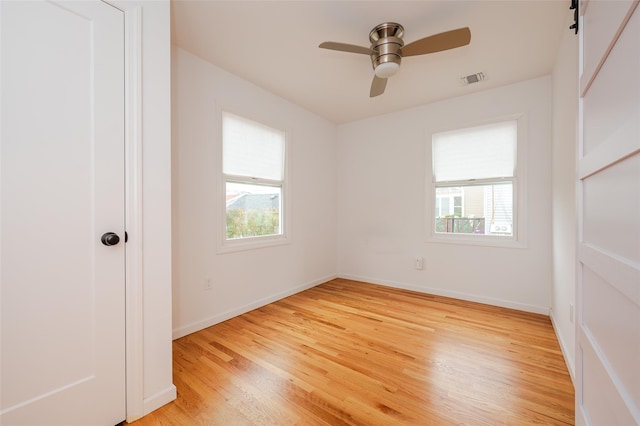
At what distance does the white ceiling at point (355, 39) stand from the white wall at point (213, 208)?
22 centimetres

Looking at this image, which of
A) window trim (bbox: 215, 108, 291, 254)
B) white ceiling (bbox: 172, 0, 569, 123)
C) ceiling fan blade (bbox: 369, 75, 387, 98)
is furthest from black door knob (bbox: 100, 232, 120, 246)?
ceiling fan blade (bbox: 369, 75, 387, 98)

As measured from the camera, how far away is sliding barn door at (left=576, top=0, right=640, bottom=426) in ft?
2.09

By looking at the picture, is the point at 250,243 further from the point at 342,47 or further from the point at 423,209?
the point at 423,209

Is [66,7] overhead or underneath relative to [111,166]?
overhead

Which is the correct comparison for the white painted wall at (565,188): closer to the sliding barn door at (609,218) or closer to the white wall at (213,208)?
the sliding barn door at (609,218)

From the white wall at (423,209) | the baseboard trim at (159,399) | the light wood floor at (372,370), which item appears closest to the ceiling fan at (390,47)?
the white wall at (423,209)

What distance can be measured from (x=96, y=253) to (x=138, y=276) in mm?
227

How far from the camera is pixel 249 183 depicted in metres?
3.05

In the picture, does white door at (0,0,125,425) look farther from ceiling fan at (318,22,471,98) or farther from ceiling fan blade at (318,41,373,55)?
ceiling fan at (318,22,471,98)

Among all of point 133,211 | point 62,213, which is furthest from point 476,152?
point 62,213

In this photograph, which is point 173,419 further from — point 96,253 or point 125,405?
point 96,253

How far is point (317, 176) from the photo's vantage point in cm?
404

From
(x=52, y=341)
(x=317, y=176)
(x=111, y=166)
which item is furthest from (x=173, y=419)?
(x=317, y=176)

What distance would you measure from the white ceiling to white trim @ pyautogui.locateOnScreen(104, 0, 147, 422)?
710mm
